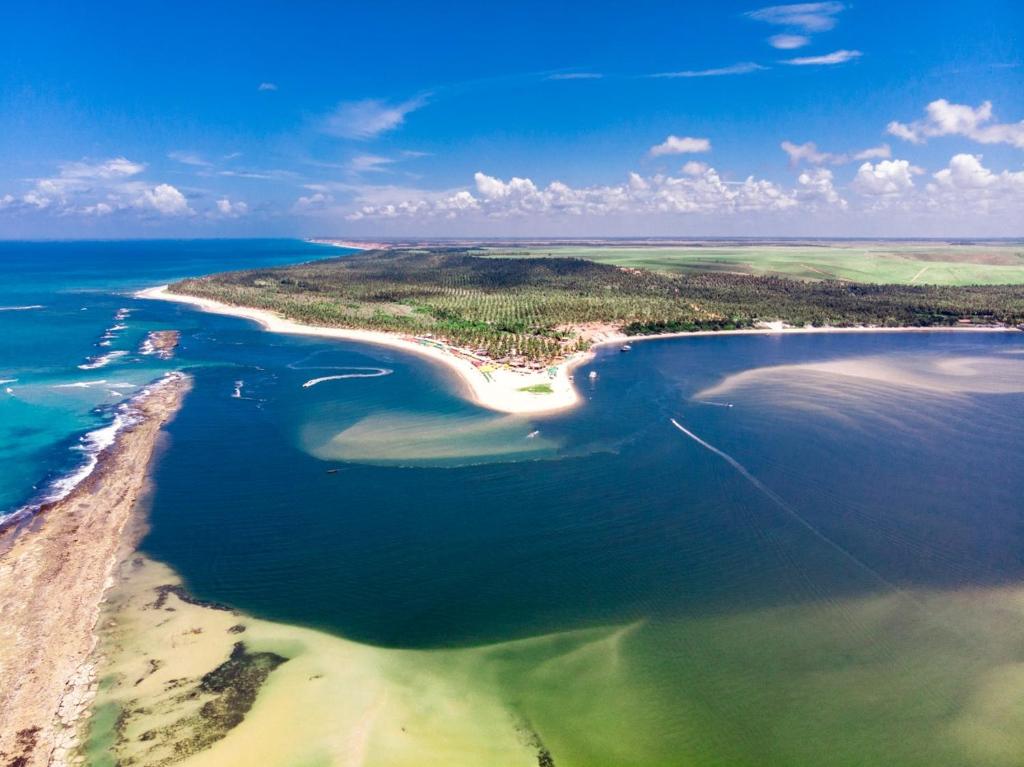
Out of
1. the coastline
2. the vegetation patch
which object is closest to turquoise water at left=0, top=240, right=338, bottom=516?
the coastline

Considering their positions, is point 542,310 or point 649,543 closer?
point 649,543

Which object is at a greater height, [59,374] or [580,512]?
[59,374]

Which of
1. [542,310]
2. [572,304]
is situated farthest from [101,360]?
[572,304]

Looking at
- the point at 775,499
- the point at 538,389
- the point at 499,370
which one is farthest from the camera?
the point at 499,370

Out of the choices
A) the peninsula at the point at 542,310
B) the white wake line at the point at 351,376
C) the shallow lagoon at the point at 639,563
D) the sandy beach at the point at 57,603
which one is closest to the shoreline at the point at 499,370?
the peninsula at the point at 542,310

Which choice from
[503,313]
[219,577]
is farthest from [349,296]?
[219,577]

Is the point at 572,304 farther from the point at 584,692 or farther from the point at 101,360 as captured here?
the point at 584,692

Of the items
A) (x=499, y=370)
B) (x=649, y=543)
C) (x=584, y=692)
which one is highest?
(x=499, y=370)
